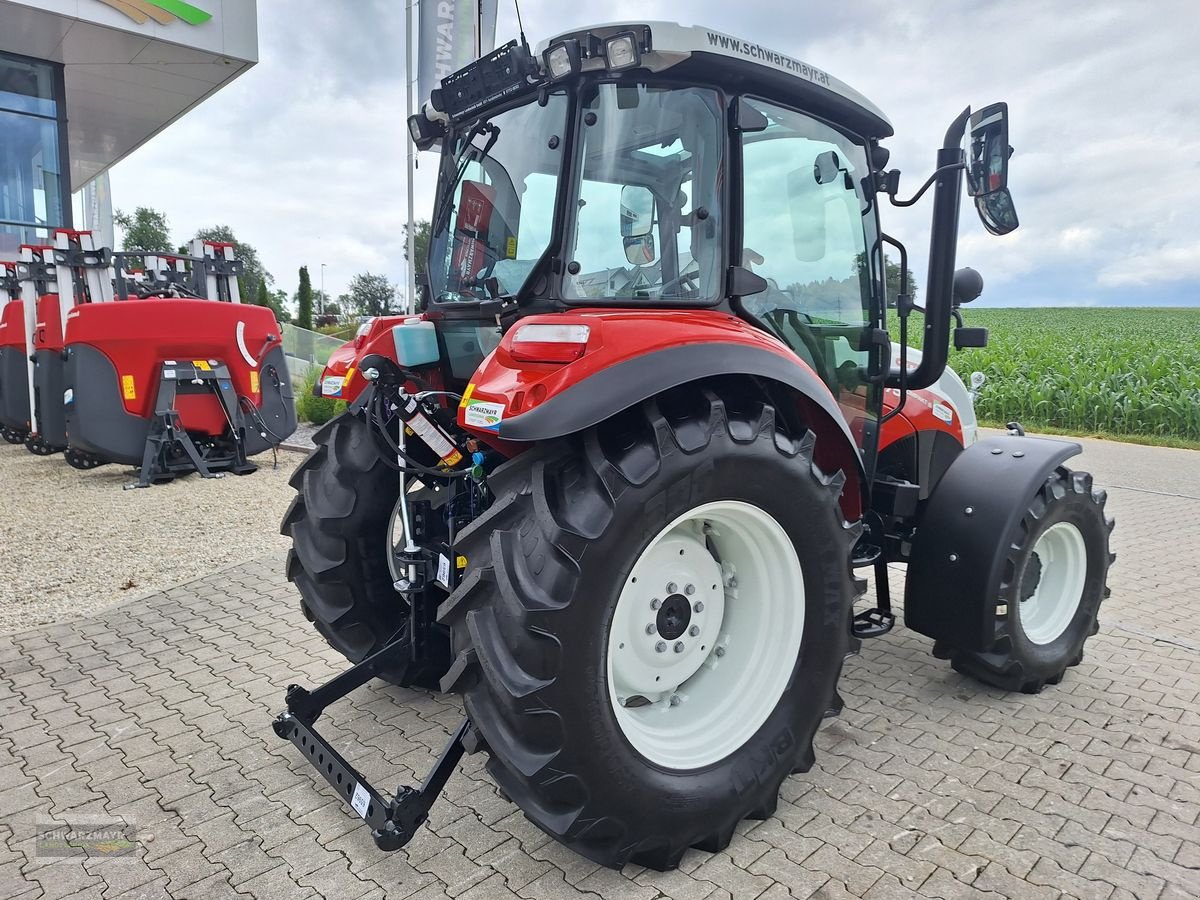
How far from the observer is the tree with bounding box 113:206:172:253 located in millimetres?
62719

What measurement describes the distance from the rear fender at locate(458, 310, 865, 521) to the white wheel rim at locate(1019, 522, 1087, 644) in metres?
1.67

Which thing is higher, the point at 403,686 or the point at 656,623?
the point at 656,623

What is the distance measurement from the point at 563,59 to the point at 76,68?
50.8 ft

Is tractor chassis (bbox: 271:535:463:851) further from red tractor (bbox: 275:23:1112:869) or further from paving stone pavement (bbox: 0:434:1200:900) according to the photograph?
paving stone pavement (bbox: 0:434:1200:900)

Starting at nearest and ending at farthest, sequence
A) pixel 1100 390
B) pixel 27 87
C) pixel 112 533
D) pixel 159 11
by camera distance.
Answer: pixel 112 533, pixel 159 11, pixel 1100 390, pixel 27 87

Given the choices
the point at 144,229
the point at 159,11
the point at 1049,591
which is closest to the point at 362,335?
the point at 1049,591

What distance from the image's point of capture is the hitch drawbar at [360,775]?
6.84 feet

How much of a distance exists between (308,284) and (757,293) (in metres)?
30.9

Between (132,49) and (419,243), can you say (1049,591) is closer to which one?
(419,243)

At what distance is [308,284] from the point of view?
100 feet

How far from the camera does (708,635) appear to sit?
2.43 meters

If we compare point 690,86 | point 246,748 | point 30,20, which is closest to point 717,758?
point 246,748

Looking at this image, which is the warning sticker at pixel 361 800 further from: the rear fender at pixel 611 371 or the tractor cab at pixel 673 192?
the tractor cab at pixel 673 192

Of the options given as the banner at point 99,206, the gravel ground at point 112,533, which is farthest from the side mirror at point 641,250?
the banner at point 99,206
